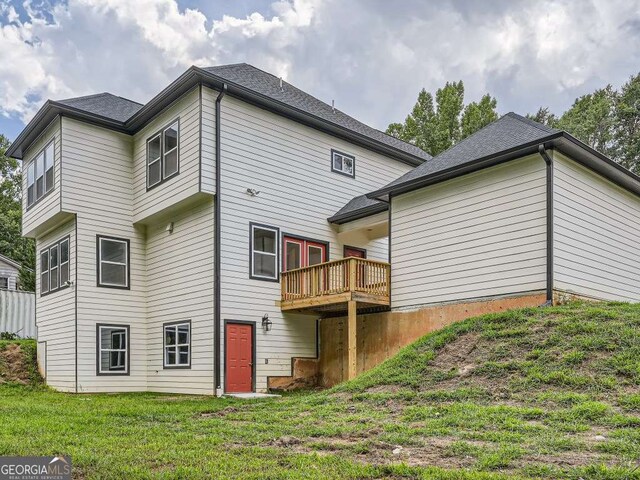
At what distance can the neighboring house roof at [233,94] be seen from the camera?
43.9 feet

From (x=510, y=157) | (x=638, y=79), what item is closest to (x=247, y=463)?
(x=510, y=157)

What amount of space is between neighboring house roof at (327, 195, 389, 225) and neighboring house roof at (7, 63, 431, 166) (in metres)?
2.05

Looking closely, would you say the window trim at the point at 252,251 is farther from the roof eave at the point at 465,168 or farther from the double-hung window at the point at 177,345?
the roof eave at the point at 465,168

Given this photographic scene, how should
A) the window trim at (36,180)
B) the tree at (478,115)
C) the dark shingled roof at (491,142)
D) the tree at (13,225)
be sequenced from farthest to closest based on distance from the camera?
the tree at (13,225) → the tree at (478,115) → the window trim at (36,180) → the dark shingled roof at (491,142)

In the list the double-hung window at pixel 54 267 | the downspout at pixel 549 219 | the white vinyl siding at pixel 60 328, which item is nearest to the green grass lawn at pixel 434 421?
the downspout at pixel 549 219

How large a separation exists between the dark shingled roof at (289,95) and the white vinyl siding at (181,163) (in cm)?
119

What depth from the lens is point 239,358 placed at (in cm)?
1288

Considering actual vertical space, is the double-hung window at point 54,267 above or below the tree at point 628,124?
below

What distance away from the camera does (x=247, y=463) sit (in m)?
4.56

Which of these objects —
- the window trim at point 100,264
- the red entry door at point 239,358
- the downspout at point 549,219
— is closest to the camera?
the downspout at point 549,219

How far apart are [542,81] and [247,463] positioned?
1285 inches

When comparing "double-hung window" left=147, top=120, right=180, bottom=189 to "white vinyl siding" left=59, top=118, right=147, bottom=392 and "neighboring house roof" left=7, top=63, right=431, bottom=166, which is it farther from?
"white vinyl siding" left=59, top=118, right=147, bottom=392

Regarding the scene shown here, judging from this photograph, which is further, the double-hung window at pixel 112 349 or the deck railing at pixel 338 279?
the double-hung window at pixel 112 349

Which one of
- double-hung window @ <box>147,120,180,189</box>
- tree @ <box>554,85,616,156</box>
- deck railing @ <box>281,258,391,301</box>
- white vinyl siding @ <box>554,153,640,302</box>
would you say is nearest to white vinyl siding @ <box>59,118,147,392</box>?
double-hung window @ <box>147,120,180,189</box>
